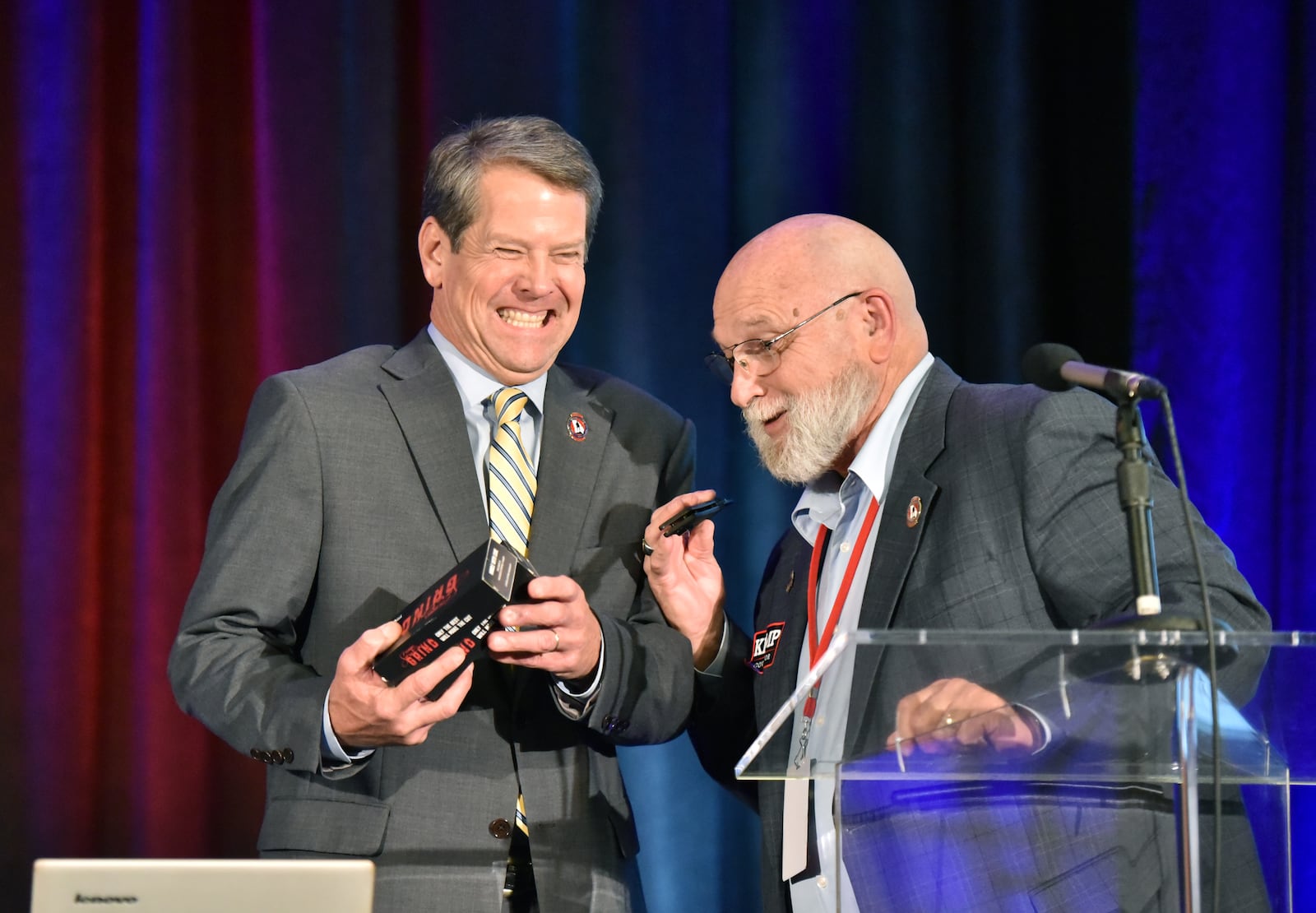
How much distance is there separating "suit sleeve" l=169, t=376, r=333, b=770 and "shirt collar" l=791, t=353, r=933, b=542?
0.97 m

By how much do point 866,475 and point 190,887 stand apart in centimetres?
150

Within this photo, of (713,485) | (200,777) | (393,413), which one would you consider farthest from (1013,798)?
(200,777)

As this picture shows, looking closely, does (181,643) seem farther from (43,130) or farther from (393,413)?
(43,130)

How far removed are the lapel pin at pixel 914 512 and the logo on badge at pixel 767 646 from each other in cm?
40

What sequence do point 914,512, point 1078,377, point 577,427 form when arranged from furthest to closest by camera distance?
point 577,427, point 914,512, point 1078,377

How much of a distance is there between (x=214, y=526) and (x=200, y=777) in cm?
112

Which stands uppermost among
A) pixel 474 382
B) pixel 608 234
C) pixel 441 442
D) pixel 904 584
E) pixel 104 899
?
pixel 608 234

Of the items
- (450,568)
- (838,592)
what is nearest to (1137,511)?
(838,592)

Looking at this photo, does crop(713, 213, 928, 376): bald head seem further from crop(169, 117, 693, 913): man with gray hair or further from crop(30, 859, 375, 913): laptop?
crop(30, 859, 375, 913): laptop

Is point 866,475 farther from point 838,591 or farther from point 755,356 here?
point 755,356

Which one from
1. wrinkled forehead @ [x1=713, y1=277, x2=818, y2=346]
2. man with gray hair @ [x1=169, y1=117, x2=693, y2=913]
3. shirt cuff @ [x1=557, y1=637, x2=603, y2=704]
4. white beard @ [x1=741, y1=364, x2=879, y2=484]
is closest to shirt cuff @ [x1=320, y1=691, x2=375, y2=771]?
man with gray hair @ [x1=169, y1=117, x2=693, y2=913]

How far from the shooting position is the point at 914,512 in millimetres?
2295

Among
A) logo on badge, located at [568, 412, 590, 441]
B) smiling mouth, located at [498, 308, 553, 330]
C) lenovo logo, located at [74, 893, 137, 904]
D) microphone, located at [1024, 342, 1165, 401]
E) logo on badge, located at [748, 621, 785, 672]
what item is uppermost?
smiling mouth, located at [498, 308, 553, 330]

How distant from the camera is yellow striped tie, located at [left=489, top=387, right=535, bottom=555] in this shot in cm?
236
